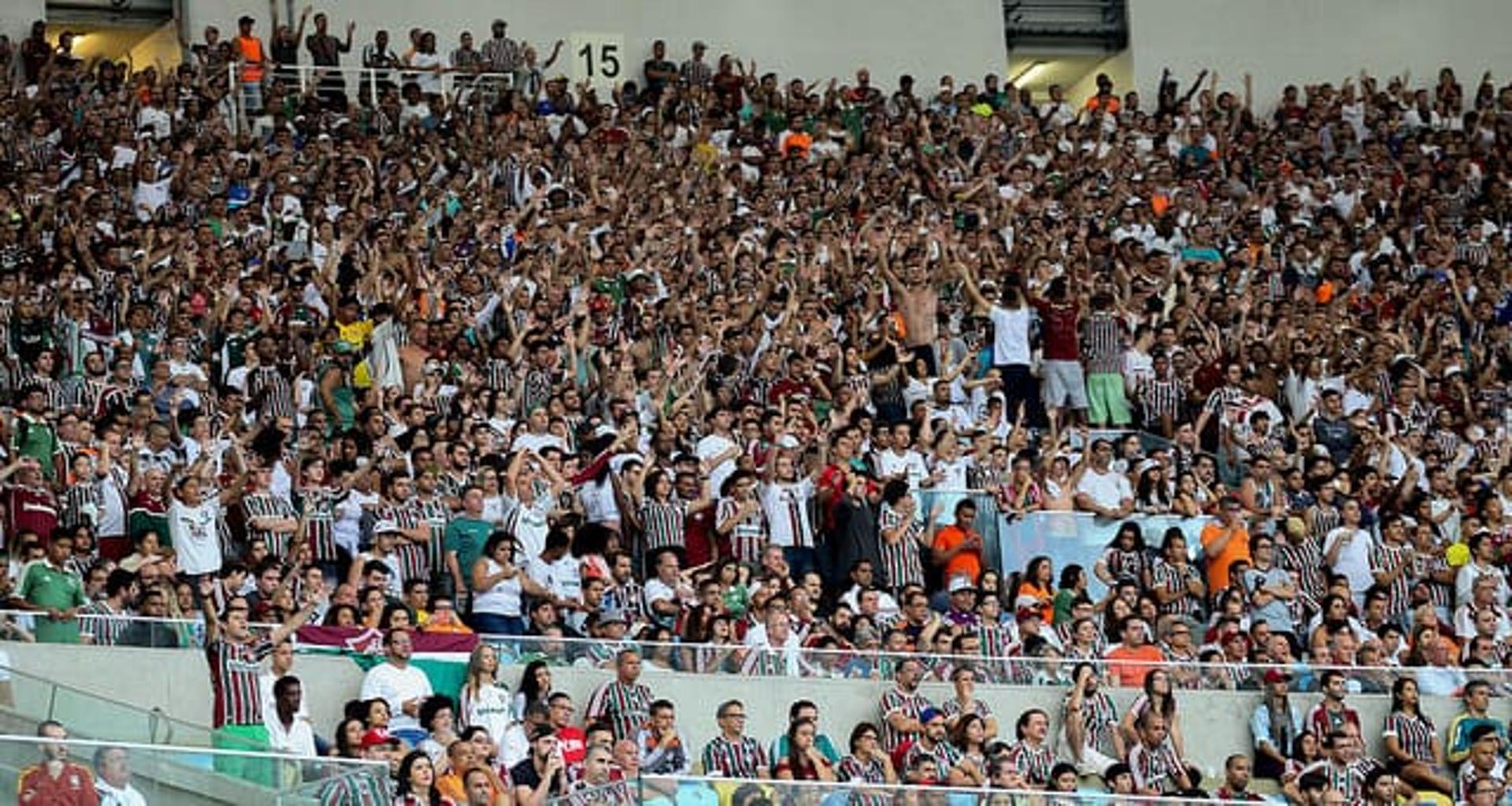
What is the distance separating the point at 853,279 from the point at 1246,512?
4946 mm

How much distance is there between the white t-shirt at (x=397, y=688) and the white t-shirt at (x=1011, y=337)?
788 cm

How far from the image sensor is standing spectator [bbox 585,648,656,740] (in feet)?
53.5

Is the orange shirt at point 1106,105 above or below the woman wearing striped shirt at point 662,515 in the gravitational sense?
above

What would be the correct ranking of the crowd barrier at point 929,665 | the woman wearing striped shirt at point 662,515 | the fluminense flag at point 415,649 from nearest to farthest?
the fluminense flag at point 415,649 < the crowd barrier at point 929,665 < the woman wearing striped shirt at point 662,515

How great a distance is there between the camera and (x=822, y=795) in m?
14.1

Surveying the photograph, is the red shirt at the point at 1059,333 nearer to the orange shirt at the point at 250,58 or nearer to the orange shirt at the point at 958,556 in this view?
the orange shirt at the point at 958,556

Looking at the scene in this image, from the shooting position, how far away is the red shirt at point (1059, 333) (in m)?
22.6

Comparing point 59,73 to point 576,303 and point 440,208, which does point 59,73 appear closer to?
point 440,208

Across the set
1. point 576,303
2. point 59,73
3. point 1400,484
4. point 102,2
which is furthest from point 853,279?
point 102,2

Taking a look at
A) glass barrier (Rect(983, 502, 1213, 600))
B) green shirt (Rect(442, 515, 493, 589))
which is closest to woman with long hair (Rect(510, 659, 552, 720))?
green shirt (Rect(442, 515, 493, 589))

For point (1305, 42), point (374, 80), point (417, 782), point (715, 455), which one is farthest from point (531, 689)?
point (1305, 42)

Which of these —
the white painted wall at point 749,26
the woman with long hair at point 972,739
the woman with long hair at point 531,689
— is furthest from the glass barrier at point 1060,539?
the white painted wall at point 749,26

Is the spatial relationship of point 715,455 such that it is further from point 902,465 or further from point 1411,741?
point 1411,741

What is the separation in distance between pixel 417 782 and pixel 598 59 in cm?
1814
